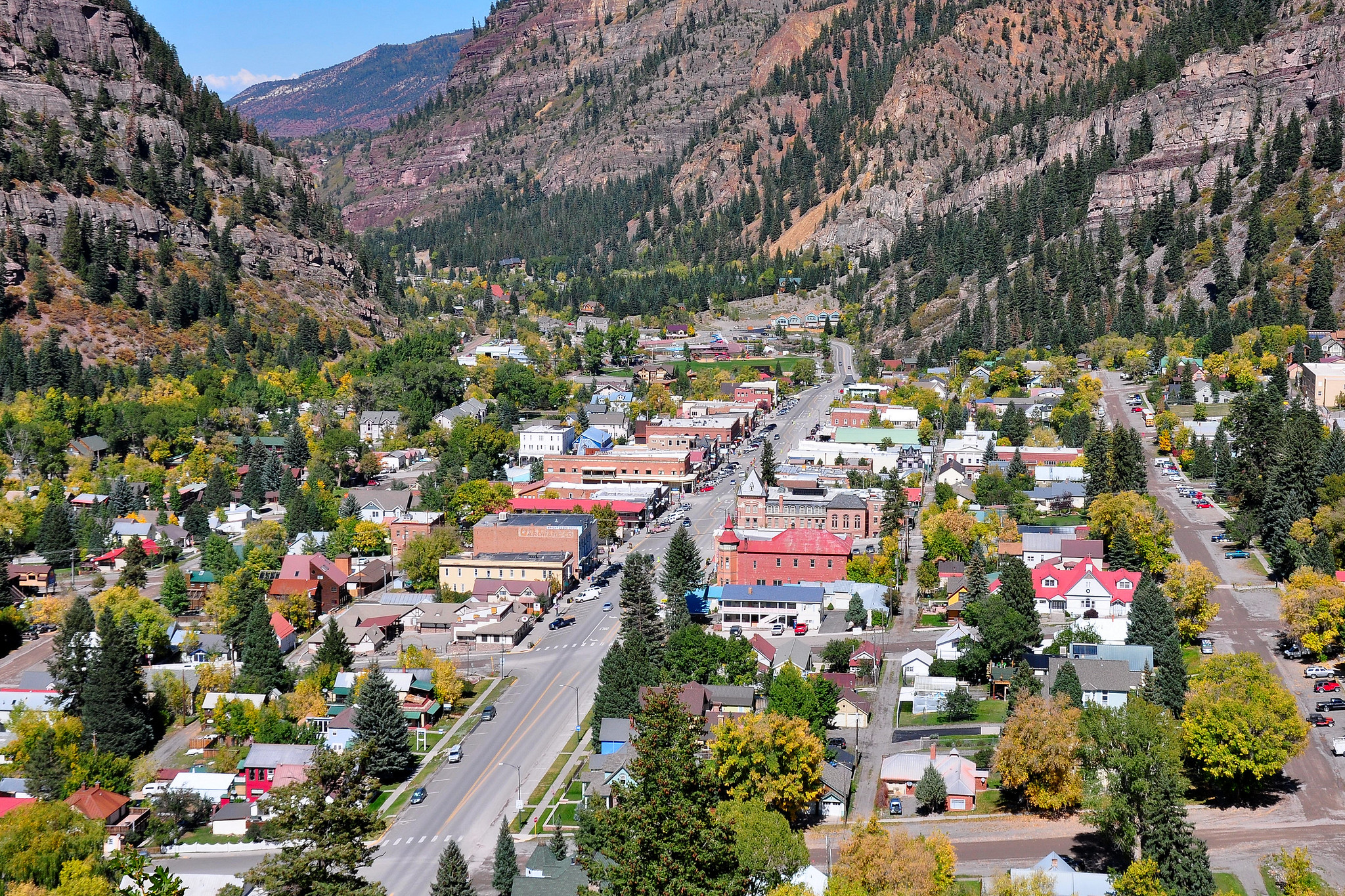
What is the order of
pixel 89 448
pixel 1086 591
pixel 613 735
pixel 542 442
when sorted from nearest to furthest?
1. pixel 613 735
2. pixel 1086 591
3. pixel 89 448
4. pixel 542 442

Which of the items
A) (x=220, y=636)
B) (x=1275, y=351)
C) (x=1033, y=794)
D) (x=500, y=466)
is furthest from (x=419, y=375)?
(x=1033, y=794)

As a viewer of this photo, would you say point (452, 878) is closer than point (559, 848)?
Yes

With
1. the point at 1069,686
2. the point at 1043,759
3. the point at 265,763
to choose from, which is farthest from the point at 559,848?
the point at 1069,686

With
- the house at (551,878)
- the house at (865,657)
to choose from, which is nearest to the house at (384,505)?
the house at (865,657)

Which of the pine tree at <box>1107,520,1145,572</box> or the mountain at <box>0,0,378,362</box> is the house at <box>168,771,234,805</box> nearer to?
the pine tree at <box>1107,520,1145,572</box>

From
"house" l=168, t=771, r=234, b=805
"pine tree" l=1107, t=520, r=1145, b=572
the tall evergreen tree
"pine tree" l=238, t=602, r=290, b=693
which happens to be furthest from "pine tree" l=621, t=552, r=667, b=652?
"pine tree" l=1107, t=520, r=1145, b=572

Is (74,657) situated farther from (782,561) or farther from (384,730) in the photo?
(782,561)

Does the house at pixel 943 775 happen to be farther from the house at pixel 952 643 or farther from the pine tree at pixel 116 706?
the pine tree at pixel 116 706
